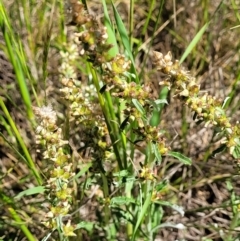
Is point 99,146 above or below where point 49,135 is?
below

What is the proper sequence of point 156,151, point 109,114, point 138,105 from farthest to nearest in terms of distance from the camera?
point 109,114, point 156,151, point 138,105

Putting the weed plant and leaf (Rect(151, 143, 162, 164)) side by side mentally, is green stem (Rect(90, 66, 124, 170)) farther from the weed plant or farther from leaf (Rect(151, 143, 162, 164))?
leaf (Rect(151, 143, 162, 164))

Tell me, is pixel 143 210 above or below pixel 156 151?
below

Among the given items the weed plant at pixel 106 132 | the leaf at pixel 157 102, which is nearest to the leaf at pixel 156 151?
the weed plant at pixel 106 132

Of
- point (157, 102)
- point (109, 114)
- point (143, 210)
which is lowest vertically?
point (143, 210)

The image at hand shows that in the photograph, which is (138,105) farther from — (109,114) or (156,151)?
(109,114)

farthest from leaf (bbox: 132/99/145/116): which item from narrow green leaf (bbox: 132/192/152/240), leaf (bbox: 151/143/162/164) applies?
narrow green leaf (bbox: 132/192/152/240)

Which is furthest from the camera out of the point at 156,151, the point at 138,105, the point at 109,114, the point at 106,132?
the point at 109,114

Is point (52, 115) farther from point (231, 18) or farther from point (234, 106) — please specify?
point (231, 18)

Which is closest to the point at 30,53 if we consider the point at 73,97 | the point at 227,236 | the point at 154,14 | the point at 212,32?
the point at 154,14

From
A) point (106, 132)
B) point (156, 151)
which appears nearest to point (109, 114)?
point (106, 132)

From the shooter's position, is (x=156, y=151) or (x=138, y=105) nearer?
(x=138, y=105)
